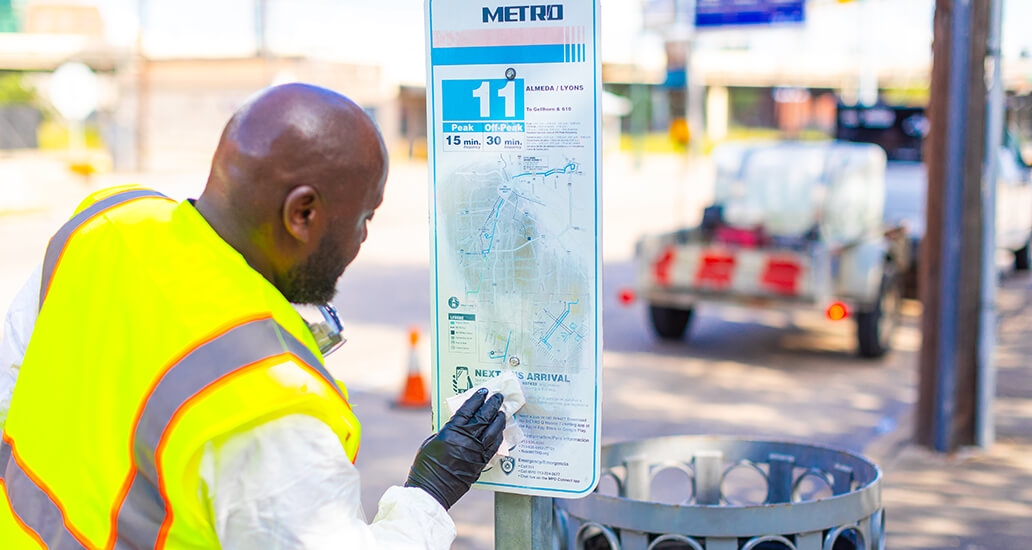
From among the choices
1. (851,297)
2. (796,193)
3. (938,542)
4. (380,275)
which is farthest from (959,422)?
(380,275)


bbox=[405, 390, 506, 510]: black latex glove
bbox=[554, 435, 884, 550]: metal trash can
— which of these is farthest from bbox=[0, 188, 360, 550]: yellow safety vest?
bbox=[554, 435, 884, 550]: metal trash can

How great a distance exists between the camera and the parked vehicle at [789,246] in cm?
837

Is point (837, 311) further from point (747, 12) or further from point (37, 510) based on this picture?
point (37, 510)

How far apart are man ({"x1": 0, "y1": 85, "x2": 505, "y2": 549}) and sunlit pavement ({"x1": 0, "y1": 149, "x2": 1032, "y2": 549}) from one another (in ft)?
→ 10.5

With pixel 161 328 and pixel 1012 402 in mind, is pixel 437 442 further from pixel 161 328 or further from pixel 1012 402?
pixel 1012 402

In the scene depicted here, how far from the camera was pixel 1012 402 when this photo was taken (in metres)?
7.18

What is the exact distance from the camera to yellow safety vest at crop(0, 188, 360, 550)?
1.61 m

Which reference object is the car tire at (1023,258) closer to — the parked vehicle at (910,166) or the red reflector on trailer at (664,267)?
the parked vehicle at (910,166)

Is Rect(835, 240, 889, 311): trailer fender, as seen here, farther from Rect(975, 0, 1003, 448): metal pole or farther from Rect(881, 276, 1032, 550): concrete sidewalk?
Rect(975, 0, 1003, 448): metal pole

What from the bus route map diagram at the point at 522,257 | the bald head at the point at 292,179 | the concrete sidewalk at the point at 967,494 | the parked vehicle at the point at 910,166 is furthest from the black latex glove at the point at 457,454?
the parked vehicle at the point at 910,166

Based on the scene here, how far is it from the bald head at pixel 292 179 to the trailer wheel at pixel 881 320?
7.39m

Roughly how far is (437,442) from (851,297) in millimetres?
6876

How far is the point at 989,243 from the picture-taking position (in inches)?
228

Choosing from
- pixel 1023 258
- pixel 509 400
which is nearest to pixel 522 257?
pixel 509 400
